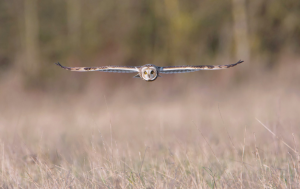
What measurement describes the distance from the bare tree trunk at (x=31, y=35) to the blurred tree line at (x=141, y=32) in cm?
4

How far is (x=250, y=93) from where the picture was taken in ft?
30.5

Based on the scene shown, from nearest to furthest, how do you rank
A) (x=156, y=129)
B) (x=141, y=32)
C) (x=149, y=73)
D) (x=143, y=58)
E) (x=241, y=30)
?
(x=149, y=73), (x=156, y=129), (x=241, y=30), (x=141, y=32), (x=143, y=58)

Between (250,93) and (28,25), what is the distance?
899 centimetres

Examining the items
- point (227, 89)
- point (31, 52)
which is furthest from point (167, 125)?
point (31, 52)

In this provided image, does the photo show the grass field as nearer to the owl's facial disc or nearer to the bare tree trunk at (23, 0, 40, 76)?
the owl's facial disc

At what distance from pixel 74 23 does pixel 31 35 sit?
5.88ft

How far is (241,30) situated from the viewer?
11.2 m

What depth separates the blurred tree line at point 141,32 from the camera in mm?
11367

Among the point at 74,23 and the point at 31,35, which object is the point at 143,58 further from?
the point at 31,35

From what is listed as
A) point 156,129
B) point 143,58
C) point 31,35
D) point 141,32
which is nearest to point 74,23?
point 31,35

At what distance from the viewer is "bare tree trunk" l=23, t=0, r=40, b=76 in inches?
494

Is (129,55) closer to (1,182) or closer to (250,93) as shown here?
(250,93)

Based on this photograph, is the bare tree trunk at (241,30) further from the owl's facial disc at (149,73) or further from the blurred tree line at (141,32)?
the owl's facial disc at (149,73)

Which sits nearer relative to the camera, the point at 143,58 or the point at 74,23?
the point at 143,58
